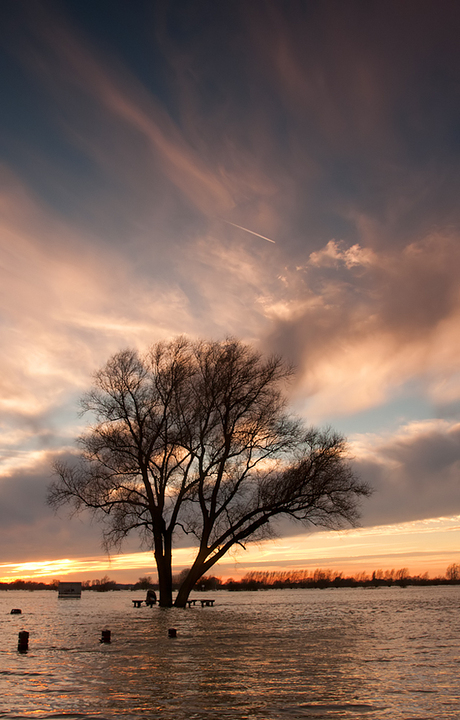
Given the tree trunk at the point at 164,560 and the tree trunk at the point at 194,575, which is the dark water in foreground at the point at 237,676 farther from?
the tree trunk at the point at 164,560

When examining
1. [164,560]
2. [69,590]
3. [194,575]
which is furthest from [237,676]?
[69,590]

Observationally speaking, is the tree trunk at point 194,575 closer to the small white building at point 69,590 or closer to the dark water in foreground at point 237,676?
the dark water in foreground at point 237,676

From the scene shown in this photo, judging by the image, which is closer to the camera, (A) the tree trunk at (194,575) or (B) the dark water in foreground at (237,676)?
(B) the dark water in foreground at (237,676)

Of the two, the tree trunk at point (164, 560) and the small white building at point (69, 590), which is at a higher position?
the tree trunk at point (164, 560)

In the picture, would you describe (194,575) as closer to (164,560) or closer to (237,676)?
(164,560)

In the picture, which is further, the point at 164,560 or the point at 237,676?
the point at 164,560

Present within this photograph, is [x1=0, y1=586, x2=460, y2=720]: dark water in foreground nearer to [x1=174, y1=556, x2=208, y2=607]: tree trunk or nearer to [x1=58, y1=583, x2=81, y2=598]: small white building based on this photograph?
[x1=174, y1=556, x2=208, y2=607]: tree trunk

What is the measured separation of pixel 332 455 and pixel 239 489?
18.5 ft

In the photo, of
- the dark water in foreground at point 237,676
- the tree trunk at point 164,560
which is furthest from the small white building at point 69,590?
the dark water in foreground at point 237,676

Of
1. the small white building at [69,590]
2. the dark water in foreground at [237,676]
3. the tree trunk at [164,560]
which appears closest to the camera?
the dark water in foreground at [237,676]

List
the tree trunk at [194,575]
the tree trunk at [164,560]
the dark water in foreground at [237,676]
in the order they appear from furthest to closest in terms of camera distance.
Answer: the tree trunk at [164,560] → the tree trunk at [194,575] → the dark water in foreground at [237,676]

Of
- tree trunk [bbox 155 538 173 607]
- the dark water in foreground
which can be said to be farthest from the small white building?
the dark water in foreground

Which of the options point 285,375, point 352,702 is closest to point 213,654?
point 352,702

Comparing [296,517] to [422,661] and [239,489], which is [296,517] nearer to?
[239,489]
